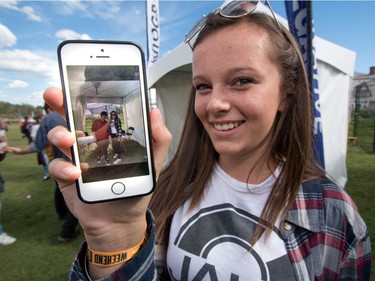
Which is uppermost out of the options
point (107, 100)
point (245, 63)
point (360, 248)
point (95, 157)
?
point (245, 63)

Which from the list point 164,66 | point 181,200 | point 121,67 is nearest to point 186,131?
point 181,200

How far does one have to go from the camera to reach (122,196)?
0.72 meters

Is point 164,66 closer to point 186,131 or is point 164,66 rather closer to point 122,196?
point 186,131

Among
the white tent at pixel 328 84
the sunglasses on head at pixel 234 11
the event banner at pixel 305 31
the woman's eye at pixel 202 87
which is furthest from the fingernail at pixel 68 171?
the white tent at pixel 328 84

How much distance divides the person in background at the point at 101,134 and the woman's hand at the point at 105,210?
0.27 feet

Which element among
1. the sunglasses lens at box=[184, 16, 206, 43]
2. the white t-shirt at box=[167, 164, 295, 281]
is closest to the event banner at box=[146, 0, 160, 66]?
the sunglasses lens at box=[184, 16, 206, 43]

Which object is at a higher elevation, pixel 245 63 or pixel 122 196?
pixel 245 63

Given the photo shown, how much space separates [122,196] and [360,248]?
0.89m

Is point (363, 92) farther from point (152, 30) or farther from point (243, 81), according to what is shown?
point (243, 81)

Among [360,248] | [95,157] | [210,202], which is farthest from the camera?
[210,202]

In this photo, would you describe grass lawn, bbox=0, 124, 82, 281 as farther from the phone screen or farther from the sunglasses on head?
the sunglasses on head

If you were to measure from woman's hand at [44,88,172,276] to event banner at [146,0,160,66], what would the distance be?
5.21 metres

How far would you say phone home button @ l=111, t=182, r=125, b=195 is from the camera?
28.7 inches

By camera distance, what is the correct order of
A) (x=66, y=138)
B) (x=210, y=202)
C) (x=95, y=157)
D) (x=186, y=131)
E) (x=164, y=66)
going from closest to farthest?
(x=66, y=138) < (x=95, y=157) < (x=210, y=202) < (x=186, y=131) < (x=164, y=66)
